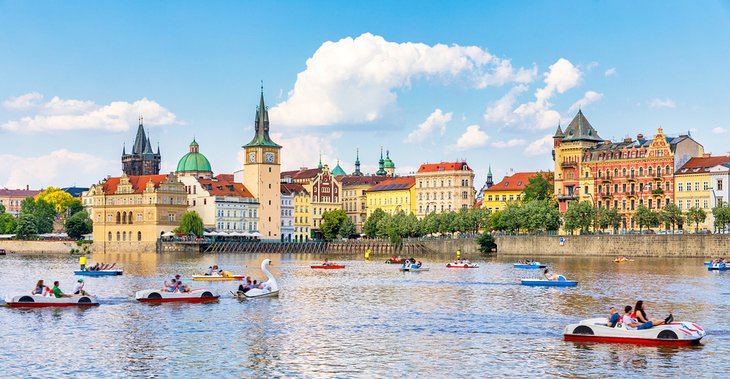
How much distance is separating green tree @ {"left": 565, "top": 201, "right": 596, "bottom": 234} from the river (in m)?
73.2

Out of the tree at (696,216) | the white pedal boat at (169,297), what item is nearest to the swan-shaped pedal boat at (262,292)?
the white pedal boat at (169,297)

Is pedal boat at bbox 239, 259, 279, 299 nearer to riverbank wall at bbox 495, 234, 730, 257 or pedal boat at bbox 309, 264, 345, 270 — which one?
pedal boat at bbox 309, 264, 345, 270

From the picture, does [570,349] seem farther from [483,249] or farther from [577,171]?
[577,171]

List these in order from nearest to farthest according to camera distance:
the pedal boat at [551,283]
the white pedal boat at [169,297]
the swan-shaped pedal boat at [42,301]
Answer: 1. the swan-shaped pedal boat at [42,301]
2. the white pedal boat at [169,297]
3. the pedal boat at [551,283]

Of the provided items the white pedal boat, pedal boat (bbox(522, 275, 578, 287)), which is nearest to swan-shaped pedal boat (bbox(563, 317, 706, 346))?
the white pedal boat

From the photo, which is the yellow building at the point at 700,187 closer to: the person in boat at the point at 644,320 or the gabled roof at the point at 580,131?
the gabled roof at the point at 580,131

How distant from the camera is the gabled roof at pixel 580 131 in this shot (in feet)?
583

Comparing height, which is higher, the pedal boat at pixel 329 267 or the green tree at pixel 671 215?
the green tree at pixel 671 215

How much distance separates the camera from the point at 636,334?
46.8 meters

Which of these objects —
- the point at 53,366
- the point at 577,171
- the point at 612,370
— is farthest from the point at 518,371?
the point at 577,171

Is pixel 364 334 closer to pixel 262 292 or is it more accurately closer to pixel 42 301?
pixel 262 292

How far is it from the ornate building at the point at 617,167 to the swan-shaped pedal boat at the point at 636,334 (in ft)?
389

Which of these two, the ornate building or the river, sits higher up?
the ornate building

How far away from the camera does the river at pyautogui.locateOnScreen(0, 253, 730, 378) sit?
4134 centimetres
